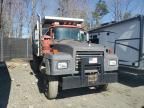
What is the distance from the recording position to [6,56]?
19.5 m

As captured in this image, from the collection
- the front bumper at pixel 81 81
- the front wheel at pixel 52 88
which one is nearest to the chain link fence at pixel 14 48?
the front wheel at pixel 52 88

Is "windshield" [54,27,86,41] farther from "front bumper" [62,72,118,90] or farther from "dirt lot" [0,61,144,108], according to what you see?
"front bumper" [62,72,118,90]

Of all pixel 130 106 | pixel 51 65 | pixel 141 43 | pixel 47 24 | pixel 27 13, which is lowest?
pixel 130 106

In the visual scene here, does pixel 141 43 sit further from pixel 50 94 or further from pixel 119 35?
pixel 50 94

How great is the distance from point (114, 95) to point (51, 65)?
2.53 meters

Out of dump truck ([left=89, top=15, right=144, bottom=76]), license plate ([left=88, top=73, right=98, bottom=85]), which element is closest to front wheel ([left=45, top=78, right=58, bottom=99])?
license plate ([left=88, top=73, right=98, bottom=85])

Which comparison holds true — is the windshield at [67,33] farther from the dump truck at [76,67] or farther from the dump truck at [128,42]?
the dump truck at [128,42]

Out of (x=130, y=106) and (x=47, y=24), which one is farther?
(x=47, y=24)

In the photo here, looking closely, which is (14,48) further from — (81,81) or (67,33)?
(81,81)

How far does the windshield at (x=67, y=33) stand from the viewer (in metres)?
8.80

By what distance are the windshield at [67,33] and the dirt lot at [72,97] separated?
2.10m

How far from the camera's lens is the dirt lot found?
6527 millimetres

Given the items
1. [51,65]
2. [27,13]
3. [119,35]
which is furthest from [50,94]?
[27,13]

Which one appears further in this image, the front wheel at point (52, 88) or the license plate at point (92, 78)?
the license plate at point (92, 78)
